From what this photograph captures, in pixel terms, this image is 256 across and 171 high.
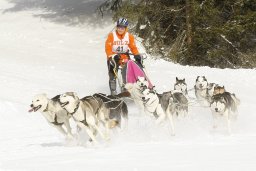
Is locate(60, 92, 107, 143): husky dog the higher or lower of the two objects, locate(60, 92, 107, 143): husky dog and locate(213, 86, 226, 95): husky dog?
the lower

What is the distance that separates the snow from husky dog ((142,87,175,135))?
0.76ft

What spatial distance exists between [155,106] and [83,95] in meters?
4.96

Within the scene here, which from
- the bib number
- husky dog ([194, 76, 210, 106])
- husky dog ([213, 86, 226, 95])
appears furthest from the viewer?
the bib number

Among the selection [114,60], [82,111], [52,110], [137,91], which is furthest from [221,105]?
[52,110]

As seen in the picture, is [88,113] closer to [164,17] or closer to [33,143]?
[33,143]

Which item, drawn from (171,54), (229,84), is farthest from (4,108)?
(171,54)

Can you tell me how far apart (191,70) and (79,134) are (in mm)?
7000

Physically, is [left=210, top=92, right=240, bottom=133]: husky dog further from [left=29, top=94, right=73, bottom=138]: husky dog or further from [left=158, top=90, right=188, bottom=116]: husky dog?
[left=29, top=94, right=73, bottom=138]: husky dog

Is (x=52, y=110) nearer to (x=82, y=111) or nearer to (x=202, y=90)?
(x=82, y=111)

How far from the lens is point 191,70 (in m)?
15.4

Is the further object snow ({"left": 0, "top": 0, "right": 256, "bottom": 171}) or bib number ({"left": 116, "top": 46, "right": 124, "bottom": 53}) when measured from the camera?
bib number ({"left": 116, "top": 46, "right": 124, "bottom": 53})

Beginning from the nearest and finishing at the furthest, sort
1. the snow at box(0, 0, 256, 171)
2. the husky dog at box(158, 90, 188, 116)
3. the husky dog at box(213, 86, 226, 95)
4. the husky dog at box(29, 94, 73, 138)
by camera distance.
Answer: the snow at box(0, 0, 256, 171), the husky dog at box(29, 94, 73, 138), the husky dog at box(158, 90, 188, 116), the husky dog at box(213, 86, 226, 95)

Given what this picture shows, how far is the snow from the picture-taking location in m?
6.62

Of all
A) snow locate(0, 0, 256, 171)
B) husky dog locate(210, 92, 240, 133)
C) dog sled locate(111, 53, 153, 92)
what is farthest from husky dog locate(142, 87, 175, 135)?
dog sled locate(111, 53, 153, 92)
